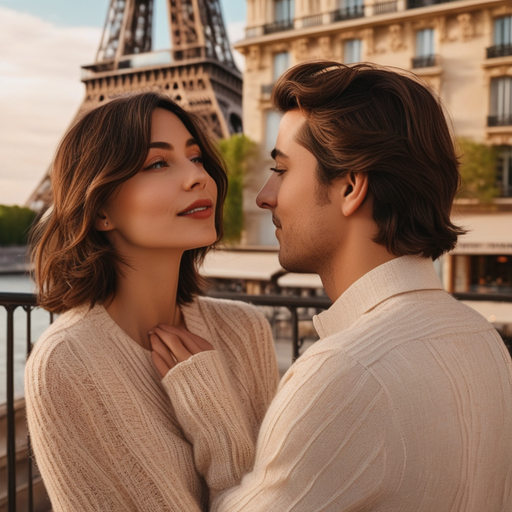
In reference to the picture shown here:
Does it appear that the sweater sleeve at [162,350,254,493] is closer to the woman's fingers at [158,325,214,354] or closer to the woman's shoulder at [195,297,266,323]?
the woman's fingers at [158,325,214,354]

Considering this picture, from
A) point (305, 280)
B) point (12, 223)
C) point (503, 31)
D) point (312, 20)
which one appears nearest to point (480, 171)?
point (503, 31)

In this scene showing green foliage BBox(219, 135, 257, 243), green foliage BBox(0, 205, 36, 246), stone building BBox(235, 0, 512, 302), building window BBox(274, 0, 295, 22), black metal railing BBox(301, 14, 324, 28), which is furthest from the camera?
green foliage BBox(0, 205, 36, 246)

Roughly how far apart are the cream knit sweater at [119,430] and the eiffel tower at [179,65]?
21036 mm

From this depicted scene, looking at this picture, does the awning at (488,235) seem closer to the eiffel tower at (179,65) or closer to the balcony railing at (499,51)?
the balcony railing at (499,51)

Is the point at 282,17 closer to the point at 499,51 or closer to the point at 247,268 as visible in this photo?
the point at 499,51

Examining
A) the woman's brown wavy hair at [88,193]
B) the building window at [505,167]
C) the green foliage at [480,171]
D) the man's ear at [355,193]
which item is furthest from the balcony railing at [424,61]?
the man's ear at [355,193]

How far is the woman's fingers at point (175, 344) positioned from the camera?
1286 millimetres

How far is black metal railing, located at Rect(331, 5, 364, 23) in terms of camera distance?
57.1ft

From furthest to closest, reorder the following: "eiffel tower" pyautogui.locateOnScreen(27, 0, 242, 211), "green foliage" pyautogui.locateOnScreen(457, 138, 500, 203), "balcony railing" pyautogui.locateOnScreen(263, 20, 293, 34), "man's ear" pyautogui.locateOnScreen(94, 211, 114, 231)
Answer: "eiffel tower" pyautogui.locateOnScreen(27, 0, 242, 211)
"balcony railing" pyautogui.locateOnScreen(263, 20, 293, 34)
"green foliage" pyautogui.locateOnScreen(457, 138, 500, 203)
"man's ear" pyautogui.locateOnScreen(94, 211, 114, 231)

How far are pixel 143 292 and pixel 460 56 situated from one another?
640 inches

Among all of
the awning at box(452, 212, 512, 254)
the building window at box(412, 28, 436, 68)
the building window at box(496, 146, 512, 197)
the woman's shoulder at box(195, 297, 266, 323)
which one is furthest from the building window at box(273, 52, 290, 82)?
the woman's shoulder at box(195, 297, 266, 323)

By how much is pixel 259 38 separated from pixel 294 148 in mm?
18334

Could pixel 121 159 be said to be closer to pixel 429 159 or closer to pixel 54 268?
pixel 54 268

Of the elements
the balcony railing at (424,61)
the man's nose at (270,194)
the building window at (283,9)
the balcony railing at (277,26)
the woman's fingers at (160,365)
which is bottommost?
the woman's fingers at (160,365)
